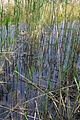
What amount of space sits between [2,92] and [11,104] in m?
0.19

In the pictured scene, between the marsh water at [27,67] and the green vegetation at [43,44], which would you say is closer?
the marsh water at [27,67]

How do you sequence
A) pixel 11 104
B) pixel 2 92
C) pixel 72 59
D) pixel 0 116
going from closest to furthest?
pixel 0 116 < pixel 11 104 < pixel 2 92 < pixel 72 59

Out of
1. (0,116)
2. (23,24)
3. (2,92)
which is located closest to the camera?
(0,116)

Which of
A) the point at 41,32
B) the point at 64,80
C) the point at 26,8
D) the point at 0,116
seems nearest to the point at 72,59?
the point at 64,80

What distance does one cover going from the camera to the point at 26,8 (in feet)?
7.60

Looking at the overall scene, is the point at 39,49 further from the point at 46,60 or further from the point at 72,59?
the point at 72,59

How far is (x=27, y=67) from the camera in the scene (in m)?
2.29

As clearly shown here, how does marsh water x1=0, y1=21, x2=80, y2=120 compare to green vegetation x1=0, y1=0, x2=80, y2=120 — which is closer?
marsh water x1=0, y1=21, x2=80, y2=120

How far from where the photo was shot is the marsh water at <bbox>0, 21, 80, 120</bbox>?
1800 mm

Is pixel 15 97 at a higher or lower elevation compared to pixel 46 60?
lower

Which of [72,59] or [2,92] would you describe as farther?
[72,59]

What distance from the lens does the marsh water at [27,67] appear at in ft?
5.91

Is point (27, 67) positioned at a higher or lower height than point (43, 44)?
lower

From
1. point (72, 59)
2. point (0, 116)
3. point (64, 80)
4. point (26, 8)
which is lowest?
point (0, 116)
